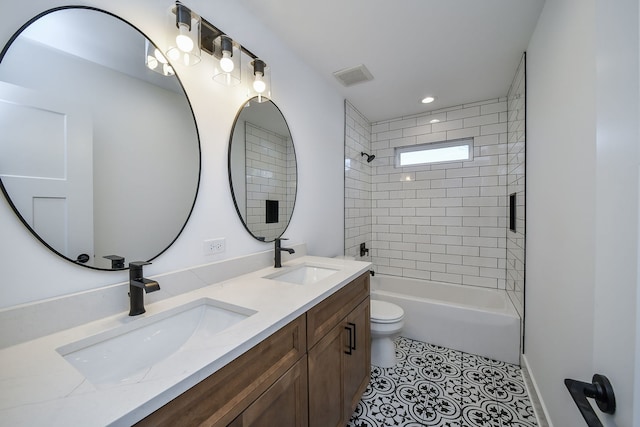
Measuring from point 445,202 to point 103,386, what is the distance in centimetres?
316

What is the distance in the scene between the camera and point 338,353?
1.29 meters

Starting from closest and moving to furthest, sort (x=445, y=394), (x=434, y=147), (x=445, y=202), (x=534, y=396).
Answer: (x=534, y=396) → (x=445, y=394) → (x=445, y=202) → (x=434, y=147)

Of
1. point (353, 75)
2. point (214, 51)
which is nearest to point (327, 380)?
point (214, 51)

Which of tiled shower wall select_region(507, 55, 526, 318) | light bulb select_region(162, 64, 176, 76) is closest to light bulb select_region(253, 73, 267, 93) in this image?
light bulb select_region(162, 64, 176, 76)

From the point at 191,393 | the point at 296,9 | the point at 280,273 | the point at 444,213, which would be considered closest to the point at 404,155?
the point at 444,213

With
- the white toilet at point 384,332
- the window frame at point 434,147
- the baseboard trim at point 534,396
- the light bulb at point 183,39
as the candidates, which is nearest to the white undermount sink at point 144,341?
the light bulb at point 183,39

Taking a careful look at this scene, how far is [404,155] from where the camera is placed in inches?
127

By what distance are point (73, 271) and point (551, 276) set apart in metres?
2.15

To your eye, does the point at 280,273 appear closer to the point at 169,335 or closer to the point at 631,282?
the point at 169,335

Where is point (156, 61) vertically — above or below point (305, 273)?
above

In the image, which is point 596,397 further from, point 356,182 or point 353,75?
point 356,182

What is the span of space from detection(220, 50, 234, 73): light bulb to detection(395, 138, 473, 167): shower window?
2448 millimetres

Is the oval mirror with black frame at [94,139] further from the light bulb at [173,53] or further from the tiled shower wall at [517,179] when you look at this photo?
the tiled shower wall at [517,179]

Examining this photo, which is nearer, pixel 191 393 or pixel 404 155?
pixel 191 393
